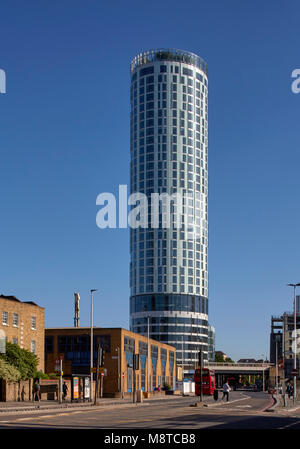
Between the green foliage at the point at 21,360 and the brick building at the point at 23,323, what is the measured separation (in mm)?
3038

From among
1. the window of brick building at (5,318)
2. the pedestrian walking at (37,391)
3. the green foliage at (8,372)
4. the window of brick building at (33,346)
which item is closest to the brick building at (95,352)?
the window of brick building at (33,346)

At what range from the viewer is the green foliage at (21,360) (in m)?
68.1

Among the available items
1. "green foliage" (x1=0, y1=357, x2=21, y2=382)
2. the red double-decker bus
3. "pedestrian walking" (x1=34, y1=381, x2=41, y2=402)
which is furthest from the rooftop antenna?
"green foliage" (x1=0, y1=357, x2=21, y2=382)

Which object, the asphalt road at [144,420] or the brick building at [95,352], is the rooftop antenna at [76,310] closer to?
the brick building at [95,352]

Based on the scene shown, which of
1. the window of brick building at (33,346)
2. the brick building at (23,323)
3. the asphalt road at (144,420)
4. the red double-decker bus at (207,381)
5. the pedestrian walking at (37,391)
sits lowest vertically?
the red double-decker bus at (207,381)

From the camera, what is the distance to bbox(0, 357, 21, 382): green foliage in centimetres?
6444

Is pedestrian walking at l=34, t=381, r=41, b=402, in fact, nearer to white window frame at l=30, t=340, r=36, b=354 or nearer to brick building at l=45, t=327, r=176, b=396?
white window frame at l=30, t=340, r=36, b=354

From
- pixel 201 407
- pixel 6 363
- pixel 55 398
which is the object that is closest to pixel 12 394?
pixel 6 363

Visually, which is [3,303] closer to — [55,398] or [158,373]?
[55,398]

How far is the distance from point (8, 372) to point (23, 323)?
1224 centimetres

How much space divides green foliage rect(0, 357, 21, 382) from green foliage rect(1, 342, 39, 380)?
102 centimetres
